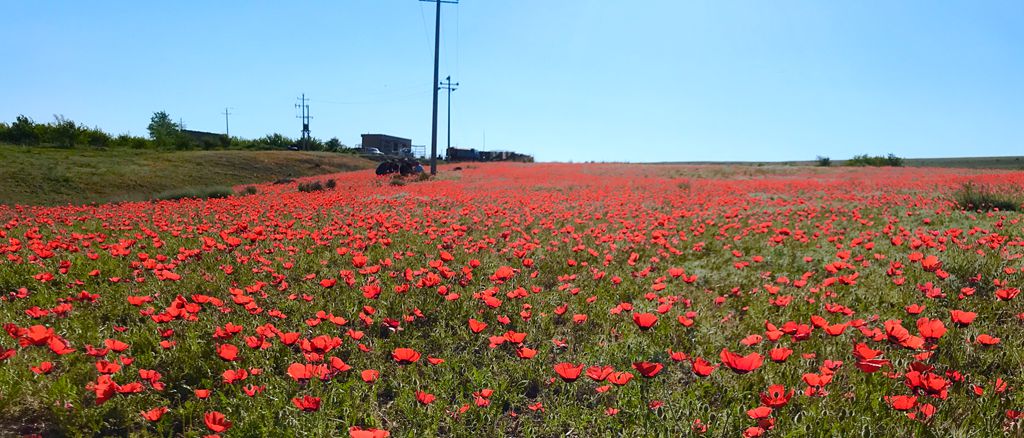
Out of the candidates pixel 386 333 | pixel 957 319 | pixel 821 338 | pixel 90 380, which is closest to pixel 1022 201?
pixel 821 338

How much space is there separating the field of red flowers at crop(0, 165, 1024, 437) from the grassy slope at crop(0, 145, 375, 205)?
1567cm

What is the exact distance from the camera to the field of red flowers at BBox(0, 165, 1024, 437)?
250cm

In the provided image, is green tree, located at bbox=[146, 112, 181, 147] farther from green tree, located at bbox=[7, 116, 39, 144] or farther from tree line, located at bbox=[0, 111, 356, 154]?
green tree, located at bbox=[7, 116, 39, 144]

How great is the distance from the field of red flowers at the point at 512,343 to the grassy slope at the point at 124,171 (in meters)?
15.7

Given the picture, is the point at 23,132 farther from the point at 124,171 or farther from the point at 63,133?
the point at 124,171

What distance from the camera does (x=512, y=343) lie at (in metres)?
3.34

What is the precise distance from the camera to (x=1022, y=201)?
9.02 m

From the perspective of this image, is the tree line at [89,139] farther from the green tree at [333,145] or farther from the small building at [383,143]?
the small building at [383,143]

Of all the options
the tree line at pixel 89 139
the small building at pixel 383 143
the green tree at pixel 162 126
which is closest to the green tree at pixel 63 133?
the tree line at pixel 89 139

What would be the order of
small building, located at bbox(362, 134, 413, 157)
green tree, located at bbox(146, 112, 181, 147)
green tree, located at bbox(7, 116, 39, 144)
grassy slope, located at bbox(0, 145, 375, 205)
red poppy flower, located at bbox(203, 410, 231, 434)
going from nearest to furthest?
1. red poppy flower, located at bbox(203, 410, 231, 434)
2. grassy slope, located at bbox(0, 145, 375, 205)
3. green tree, located at bbox(7, 116, 39, 144)
4. green tree, located at bbox(146, 112, 181, 147)
5. small building, located at bbox(362, 134, 413, 157)

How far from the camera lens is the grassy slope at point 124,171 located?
2398 cm

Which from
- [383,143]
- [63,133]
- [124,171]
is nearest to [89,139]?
[63,133]

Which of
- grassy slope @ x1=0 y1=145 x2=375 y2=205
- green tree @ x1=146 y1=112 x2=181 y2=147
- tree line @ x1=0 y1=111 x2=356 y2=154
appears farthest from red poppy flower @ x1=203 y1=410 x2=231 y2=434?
green tree @ x1=146 y1=112 x2=181 y2=147

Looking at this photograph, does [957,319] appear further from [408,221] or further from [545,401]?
[408,221]
